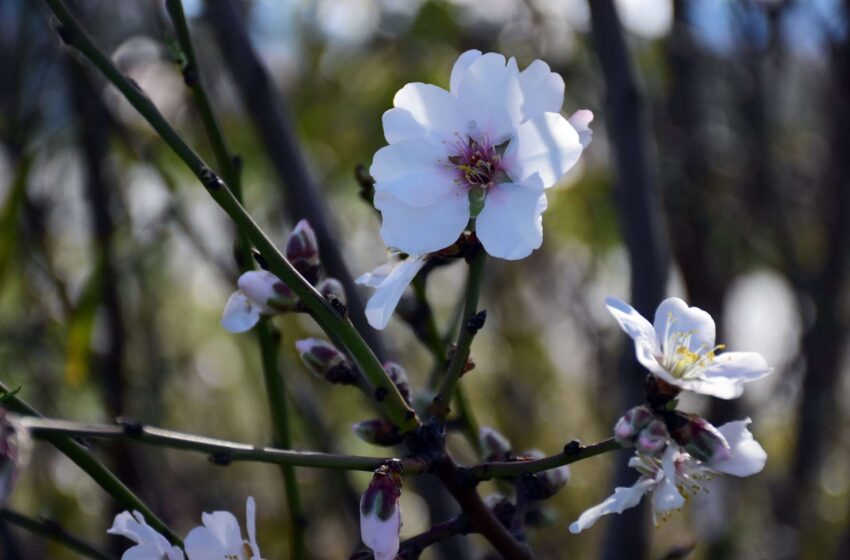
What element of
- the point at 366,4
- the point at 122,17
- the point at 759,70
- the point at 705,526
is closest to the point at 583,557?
the point at 705,526

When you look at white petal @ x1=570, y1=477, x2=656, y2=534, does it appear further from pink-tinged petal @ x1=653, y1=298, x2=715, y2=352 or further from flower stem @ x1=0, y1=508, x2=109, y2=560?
flower stem @ x1=0, y1=508, x2=109, y2=560

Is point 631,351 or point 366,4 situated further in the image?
point 366,4

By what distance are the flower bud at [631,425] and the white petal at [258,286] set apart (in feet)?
0.96

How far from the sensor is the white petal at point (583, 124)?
30.6 inches

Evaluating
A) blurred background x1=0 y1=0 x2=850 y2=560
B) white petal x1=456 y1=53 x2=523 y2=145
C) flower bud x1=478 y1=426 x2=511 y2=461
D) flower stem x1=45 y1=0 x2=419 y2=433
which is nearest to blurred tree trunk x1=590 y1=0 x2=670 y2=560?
blurred background x1=0 y1=0 x2=850 y2=560

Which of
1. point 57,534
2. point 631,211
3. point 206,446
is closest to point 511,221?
point 206,446

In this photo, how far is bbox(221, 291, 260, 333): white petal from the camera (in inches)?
33.2

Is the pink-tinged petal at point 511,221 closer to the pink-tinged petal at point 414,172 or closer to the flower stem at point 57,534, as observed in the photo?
the pink-tinged petal at point 414,172

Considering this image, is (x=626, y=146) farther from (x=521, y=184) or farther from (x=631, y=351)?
(x=521, y=184)

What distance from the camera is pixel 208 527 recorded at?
0.75m

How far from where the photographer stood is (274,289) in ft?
2.58

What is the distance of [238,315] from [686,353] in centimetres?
38

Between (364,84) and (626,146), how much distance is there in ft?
4.05

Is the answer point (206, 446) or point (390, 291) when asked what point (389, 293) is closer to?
point (390, 291)
